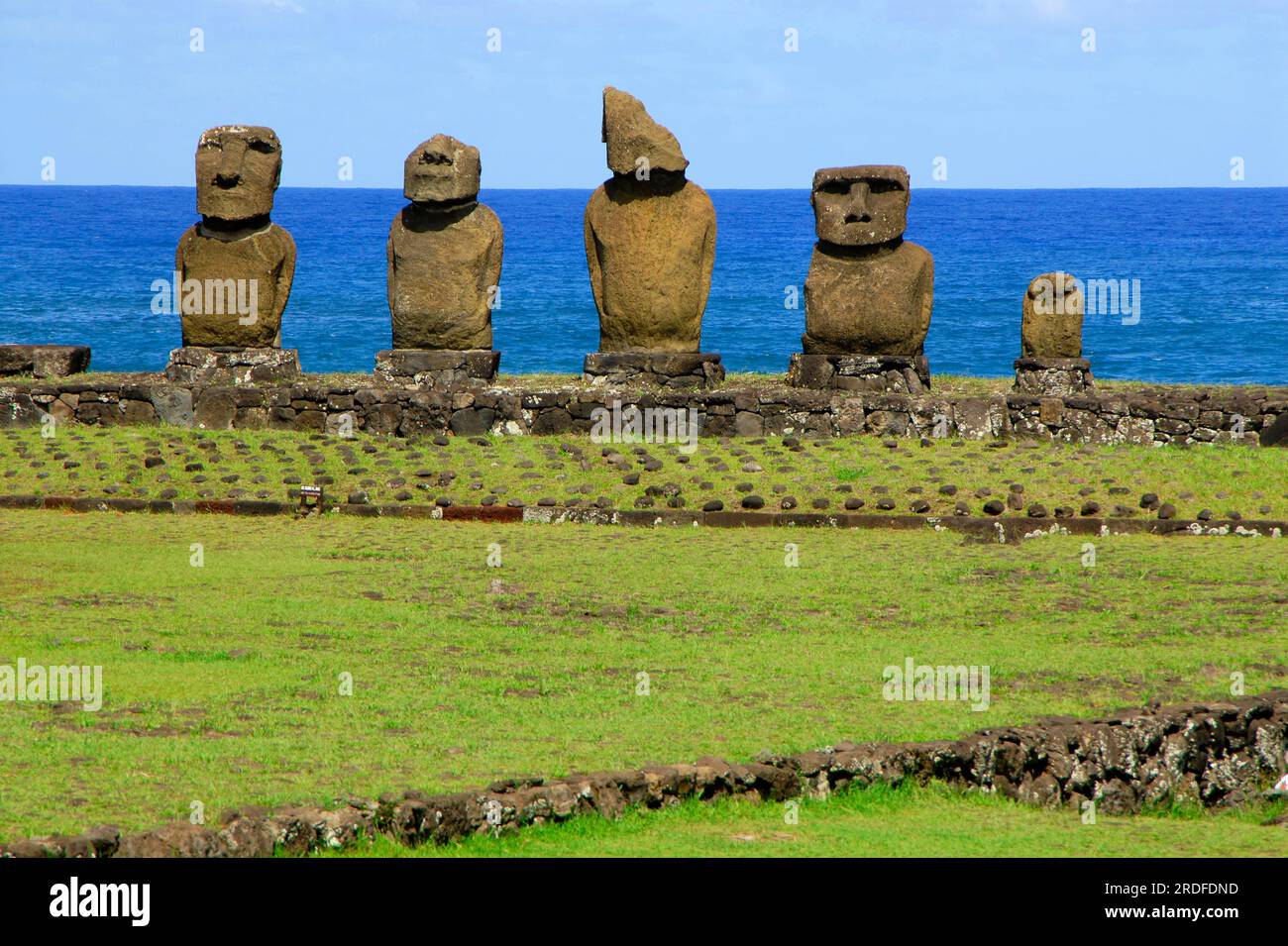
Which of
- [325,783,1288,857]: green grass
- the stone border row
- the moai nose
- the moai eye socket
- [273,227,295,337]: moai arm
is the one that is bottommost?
[325,783,1288,857]: green grass

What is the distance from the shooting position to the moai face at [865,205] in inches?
764

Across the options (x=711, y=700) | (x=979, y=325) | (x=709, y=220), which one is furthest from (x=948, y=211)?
(x=711, y=700)

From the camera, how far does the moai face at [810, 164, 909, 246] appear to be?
1941 cm

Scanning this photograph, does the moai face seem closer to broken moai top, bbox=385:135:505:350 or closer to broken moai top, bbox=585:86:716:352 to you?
broken moai top, bbox=585:86:716:352

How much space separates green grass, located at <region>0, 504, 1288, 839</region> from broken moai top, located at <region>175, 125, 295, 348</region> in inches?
176

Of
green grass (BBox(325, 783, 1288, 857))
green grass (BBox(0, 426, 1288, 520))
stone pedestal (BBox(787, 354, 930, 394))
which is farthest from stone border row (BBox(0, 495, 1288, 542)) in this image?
green grass (BBox(325, 783, 1288, 857))

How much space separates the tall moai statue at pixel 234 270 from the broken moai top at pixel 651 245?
350cm

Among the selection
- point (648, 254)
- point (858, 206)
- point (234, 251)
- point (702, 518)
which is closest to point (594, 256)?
point (648, 254)

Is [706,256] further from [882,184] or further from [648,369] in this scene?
[882,184]

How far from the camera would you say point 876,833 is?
26.2 ft

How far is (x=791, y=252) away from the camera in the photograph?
91.1 m

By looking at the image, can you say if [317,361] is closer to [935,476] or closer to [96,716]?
[935,476]

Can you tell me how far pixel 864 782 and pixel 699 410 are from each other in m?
9.96

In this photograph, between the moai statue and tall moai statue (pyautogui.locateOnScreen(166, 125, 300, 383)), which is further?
tall moai statue (pyautogui.locateOnScreen(166, 125, 300, 383))
